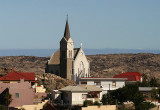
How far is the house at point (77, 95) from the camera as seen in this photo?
71.7 metres

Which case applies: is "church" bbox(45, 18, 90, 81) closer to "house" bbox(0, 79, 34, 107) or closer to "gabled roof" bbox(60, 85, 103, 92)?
"gabled roof" bbox(60, 85, 103, 92)

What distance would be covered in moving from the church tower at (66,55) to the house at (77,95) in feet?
173

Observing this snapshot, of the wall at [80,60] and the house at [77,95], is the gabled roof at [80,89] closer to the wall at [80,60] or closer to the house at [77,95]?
the house at [77,95]

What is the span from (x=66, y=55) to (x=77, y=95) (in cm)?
5838

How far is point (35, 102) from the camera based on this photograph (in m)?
73.7

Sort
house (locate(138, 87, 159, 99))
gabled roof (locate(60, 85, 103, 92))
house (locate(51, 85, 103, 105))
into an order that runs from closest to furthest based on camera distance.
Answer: house (locate(51, 85, 103, 105)) < gabled roof (locate(60, 85, 103, 92)) < house (locate(138, 87, 159, 99))

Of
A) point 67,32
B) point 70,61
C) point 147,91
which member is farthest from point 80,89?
point 67,32

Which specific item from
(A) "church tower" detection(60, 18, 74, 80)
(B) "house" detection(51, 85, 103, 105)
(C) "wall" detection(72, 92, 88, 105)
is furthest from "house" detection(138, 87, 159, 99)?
(A) "church tower" detection(60, 18, 74, 80)

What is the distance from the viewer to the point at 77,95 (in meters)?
71.9

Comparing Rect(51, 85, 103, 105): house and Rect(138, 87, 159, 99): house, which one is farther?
Rect(138, 87, 159, 99): house

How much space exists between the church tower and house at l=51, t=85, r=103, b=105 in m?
52.8

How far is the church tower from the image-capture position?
129 meters

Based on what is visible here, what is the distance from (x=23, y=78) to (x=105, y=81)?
44.2 ft

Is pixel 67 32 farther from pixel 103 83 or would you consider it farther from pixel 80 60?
pixel 103 83
